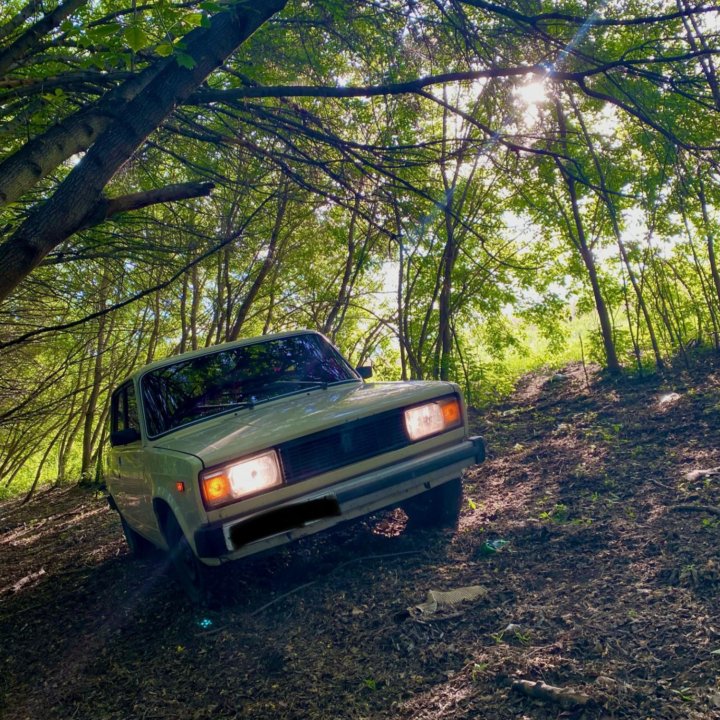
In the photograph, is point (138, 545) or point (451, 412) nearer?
point (451, 412)

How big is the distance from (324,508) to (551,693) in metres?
1.59

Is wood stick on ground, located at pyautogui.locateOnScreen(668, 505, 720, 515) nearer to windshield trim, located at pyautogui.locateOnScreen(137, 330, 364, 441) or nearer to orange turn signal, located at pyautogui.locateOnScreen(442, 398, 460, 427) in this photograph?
orange turn signal, located at pyautogui.locateOnScreen(442, 398, 460, 427)

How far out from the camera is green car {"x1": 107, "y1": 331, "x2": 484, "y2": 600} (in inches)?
139

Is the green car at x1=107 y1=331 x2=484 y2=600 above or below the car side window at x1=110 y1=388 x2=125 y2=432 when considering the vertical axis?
below

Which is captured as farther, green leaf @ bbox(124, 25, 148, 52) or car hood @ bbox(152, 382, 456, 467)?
car hood @ bbox(152, 382, 456, 467)

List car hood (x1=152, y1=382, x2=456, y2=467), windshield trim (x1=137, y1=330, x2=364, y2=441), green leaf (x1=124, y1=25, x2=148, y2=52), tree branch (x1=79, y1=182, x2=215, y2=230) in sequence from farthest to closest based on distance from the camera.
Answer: windshield trim (x1=137, y1=330, x2=364, y2=441) → car hood (x1=152, y1=382, x2=456, y2=467) → tree branch (x1=79, y1=182, x2=215, y2=230) → green leaf (x1=124, y1=25, x2=148, y2=52)

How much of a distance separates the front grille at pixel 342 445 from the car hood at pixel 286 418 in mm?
49

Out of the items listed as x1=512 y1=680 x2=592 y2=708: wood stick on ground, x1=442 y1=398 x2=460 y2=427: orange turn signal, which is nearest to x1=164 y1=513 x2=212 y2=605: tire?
x1=442 y1=398 x2=460 y2=427: orange turn signal

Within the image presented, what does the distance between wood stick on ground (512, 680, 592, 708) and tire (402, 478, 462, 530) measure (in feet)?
6.67

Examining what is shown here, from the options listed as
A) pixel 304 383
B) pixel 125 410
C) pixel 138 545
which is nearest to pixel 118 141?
pixel 304 383

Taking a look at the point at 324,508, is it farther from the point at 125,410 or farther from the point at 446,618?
the point at 125,410

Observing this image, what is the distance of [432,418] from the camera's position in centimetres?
416

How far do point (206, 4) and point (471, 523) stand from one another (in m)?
3.56

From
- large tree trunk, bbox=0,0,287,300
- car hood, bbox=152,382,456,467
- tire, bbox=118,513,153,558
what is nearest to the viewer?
large tree trunk, bbox=0,0,287,300
